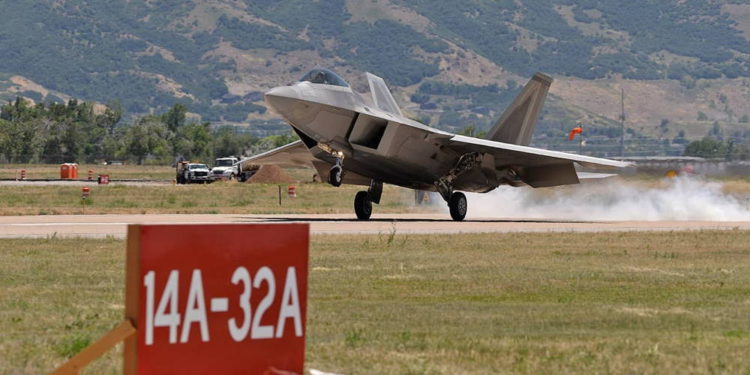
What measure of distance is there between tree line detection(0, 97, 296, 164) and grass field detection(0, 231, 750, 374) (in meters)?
104

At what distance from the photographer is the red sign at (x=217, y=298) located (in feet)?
24.3

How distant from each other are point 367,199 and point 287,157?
11.9ft

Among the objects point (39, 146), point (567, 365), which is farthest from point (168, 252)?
point (39, 146)

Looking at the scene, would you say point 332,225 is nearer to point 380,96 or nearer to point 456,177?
point 380,96

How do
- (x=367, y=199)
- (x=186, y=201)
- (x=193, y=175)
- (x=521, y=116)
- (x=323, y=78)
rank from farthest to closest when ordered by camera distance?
(x=193, y=175), (x=186, y=201), (x=521, y=116), (x=367, y=199), (x=323, y=78)

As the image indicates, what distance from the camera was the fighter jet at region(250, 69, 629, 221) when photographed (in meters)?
28.1

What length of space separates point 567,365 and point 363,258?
31.1 feet

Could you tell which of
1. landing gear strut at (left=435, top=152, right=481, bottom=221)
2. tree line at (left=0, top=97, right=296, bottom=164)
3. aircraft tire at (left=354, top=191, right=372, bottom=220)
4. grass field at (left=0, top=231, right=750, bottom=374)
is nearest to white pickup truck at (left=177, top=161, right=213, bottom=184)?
aircraft tire at (left=354, top=191, right=372, bottom=220)

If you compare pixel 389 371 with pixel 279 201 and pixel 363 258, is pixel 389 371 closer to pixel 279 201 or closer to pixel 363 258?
pixel 363 258

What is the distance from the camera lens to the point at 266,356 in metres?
7.93

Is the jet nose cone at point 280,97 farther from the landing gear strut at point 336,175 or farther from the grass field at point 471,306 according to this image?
→ the grass field at point 471,306

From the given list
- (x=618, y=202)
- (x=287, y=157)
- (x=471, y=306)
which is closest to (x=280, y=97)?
(x=287, y=157)

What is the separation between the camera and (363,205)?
31.8 metres

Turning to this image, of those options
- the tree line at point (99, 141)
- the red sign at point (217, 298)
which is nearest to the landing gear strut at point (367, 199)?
the red sign at point (217, 298)
